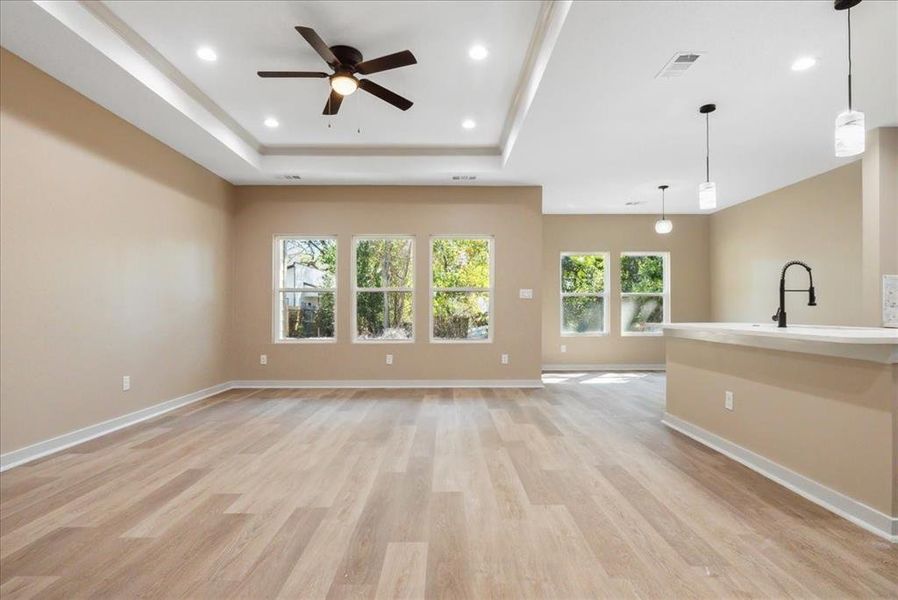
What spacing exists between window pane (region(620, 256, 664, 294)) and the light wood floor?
4.48 meters

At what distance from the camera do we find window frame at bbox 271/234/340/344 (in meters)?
5.87

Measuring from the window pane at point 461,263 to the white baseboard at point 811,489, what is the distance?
132 inches

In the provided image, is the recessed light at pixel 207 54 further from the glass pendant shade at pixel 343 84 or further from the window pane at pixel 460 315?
the window pane at pixel 460 315

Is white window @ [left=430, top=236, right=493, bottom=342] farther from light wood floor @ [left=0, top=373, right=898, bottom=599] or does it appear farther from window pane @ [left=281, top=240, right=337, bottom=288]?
light wood floor @ [left=0, top=373, right=898, bottom=599]

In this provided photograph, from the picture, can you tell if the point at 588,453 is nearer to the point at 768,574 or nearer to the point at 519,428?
the point at 519,428

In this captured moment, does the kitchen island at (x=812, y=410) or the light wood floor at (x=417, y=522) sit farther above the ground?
the kitchen island at (x=812, y=410)

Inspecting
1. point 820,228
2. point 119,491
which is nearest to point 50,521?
point 119,491

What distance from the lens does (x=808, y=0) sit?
7.41 feet

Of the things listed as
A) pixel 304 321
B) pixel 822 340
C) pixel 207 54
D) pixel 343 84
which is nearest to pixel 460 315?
pixel 304 321

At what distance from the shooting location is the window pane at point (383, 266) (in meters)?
5.97

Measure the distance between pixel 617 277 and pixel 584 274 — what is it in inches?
23.2

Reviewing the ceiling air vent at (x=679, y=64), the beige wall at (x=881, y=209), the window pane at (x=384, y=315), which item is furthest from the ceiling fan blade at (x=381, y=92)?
the beige wall at (x=881, y=209)

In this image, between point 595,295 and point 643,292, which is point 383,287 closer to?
point 595,295

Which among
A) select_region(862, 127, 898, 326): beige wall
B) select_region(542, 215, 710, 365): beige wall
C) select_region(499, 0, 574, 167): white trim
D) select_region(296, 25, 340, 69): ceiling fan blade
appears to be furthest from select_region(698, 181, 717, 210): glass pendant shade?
select_region(542, 215, 710, 365): beige wall
